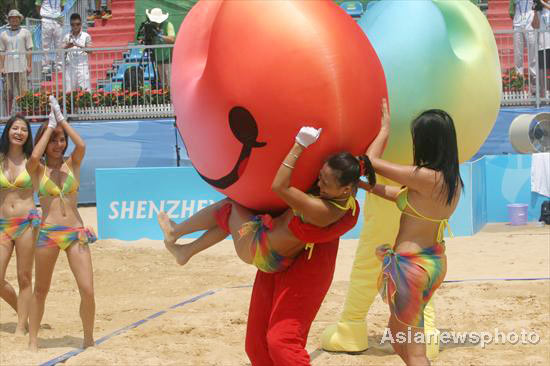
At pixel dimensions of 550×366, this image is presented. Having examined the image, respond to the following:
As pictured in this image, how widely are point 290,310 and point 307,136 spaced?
36.8 inches

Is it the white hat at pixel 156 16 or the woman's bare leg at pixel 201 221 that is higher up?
the white hat at pixel 156 16

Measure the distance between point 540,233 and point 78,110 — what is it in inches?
305

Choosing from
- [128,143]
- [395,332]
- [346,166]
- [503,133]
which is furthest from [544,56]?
[346,166]

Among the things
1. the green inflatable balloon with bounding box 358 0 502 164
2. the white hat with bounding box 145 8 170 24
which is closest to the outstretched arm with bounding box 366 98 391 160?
the green inflatable balloon with bounding box 358 0 502 164

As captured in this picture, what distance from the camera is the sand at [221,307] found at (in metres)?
6.33

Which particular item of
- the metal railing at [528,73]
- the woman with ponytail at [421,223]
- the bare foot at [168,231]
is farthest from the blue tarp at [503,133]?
the bare foot at [168,231]

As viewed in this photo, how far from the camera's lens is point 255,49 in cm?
412

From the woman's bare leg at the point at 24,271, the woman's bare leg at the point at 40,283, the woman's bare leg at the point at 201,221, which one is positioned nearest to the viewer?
the woman's bare leg at the point at 201,221

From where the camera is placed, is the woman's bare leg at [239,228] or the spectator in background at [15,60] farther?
the spectator in background at [15,60]

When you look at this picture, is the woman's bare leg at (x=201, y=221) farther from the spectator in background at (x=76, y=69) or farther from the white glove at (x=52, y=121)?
the spectator in background at (x=76, y=69)

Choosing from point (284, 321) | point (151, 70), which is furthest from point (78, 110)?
point (284, 321)

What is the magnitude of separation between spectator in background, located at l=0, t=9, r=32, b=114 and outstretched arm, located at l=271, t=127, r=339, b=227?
11517 mm

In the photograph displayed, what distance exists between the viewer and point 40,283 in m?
6.56

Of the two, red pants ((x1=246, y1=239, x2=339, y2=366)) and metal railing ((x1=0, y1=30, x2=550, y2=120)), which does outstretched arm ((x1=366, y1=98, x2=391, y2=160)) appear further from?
metal railing ((x1=0, y1=30, x2=550, y2=120))
